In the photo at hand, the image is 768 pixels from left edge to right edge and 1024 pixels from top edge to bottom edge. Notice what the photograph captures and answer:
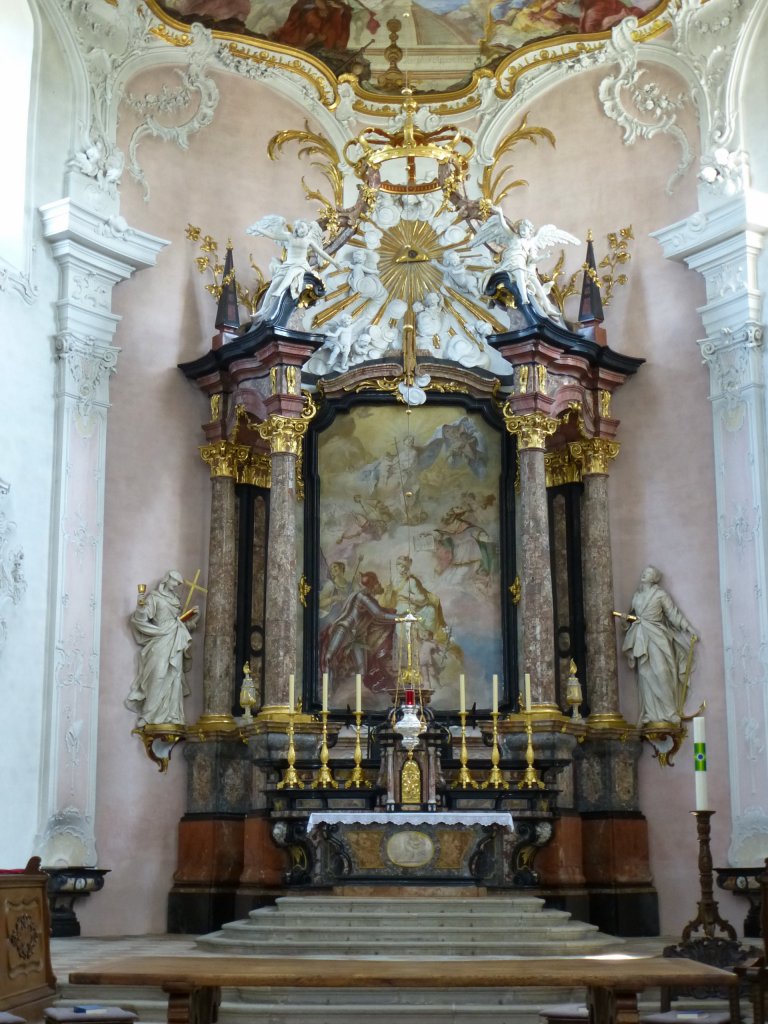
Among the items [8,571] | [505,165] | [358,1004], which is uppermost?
[505,165]

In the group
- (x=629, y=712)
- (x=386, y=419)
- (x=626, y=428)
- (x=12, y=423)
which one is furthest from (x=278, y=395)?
(x=629, y=712)

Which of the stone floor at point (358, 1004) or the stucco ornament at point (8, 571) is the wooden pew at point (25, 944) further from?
the stucco ornament at point (8, 571)

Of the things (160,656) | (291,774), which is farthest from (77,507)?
(291,774)

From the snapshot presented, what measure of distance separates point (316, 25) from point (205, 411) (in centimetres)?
480

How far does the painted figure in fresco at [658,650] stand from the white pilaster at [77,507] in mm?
5464

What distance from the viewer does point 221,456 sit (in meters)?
15.7

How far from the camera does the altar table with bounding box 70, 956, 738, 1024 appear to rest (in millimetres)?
6508

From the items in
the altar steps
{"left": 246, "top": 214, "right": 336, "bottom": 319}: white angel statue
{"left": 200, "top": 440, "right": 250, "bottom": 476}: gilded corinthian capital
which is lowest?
the altar steps

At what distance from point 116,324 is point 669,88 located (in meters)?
6.65

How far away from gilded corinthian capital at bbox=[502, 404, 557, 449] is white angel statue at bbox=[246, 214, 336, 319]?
262 cm

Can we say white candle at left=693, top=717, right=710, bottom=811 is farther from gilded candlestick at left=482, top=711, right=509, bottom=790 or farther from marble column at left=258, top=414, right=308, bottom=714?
marble column at left=258, top=414, right=308, bottom=714

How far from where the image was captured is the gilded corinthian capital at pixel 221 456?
1569cm

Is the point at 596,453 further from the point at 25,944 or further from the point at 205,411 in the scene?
the point at 25,944

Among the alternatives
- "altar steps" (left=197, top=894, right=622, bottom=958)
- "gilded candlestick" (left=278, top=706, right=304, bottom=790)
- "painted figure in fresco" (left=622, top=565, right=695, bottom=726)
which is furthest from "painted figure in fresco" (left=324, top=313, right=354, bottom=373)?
"altar steps" (left=197, top=894, right=622, bottom=958)
